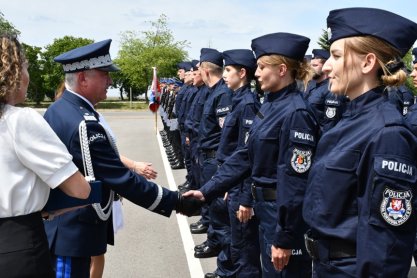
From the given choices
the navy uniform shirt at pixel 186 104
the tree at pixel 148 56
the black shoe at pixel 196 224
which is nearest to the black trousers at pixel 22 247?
the black shoe at pixel 196 224

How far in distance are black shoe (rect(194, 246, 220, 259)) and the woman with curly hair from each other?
3.50 metres

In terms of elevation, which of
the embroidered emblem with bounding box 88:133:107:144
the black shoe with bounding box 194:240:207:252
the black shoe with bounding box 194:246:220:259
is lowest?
the black shoe with bounding box 194:246:220:259

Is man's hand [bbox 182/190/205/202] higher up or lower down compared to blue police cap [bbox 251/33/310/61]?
lower down

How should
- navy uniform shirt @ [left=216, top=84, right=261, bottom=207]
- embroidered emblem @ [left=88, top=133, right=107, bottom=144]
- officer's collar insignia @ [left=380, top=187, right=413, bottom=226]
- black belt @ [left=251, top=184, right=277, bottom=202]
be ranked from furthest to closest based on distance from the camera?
navy uniform shirt @ [left=216, top=84, right=261, bottom=207], black belt @ [left=251, top=184, right=277, bottom=202], embroidered emblem @ [left=88, top=133, right=107, bottom=144], officer's collar insignia @ [left=380, top=187, right=413, bottom=226]

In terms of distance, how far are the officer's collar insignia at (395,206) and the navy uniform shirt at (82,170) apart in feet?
5.80

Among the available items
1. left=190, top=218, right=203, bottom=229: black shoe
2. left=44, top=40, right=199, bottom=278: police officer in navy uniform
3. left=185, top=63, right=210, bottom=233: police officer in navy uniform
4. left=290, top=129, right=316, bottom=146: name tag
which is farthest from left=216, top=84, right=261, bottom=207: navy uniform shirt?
left=190, top=218, right=203, bottom=229: black shoe

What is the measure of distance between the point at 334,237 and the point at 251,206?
74.3 inches

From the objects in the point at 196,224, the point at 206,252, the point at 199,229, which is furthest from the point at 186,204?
the point at 196,224

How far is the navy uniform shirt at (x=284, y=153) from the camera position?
9.77ft

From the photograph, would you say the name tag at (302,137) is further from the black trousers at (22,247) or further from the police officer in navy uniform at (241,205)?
the black trousers at (22,247)

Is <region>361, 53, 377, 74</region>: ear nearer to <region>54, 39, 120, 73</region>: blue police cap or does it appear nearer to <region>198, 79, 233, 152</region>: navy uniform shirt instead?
<region>54, 39, 120, 73</region>: blue police cap

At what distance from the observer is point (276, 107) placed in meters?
3.42

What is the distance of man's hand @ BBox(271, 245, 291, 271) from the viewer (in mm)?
3023

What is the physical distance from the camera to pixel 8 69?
2.10m
